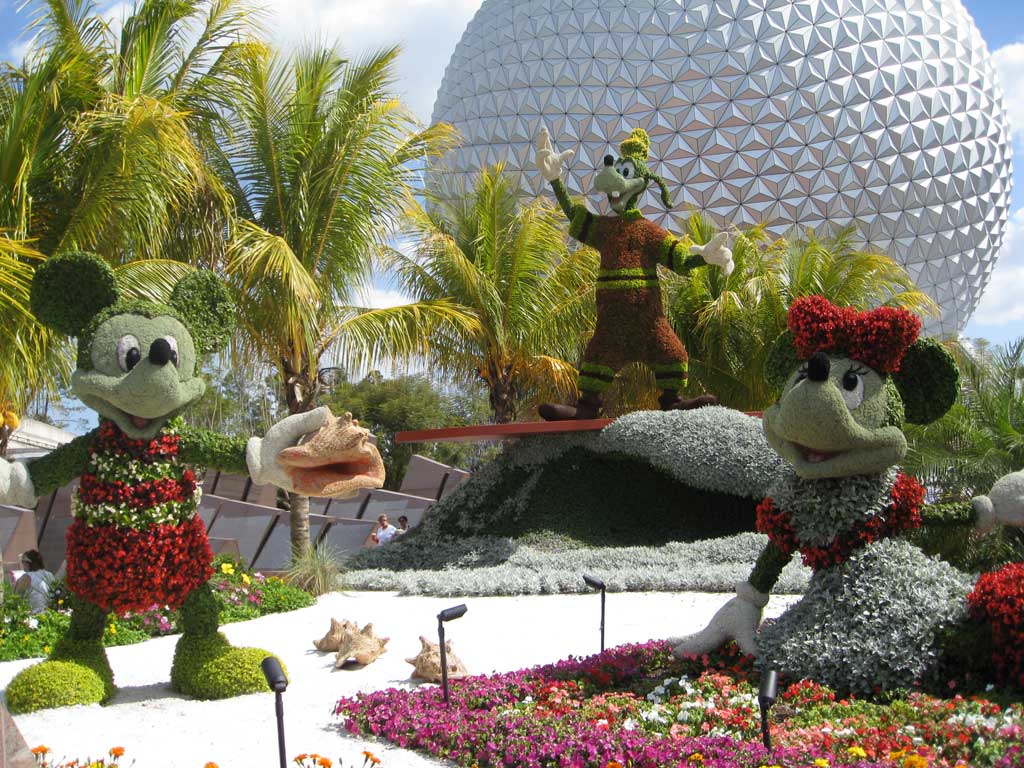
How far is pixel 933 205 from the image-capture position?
87.2 ft

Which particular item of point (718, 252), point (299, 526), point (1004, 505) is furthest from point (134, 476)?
point (718, 252)

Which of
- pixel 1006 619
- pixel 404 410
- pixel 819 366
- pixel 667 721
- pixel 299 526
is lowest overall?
pixel 404 410

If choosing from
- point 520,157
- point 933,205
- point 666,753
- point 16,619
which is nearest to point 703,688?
point 666,753

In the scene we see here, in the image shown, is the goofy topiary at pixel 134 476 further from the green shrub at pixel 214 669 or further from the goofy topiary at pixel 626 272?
the goofy topiary at pixel 626 272

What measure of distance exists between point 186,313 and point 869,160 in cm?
2300

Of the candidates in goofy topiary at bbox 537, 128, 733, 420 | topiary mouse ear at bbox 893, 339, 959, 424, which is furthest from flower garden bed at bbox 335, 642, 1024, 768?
goofy topiary at bbox 537, 128, 733, 420

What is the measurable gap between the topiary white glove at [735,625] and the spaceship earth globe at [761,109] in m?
19.3

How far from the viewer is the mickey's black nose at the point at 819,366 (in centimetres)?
544

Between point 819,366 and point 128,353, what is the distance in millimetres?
4035

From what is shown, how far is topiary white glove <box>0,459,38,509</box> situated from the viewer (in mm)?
5742

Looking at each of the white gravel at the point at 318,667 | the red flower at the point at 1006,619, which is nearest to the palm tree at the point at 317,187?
the white gravel at the point at 318,667

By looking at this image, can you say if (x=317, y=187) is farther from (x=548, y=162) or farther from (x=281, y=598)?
(x=281, y=598)

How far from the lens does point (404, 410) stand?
121ft

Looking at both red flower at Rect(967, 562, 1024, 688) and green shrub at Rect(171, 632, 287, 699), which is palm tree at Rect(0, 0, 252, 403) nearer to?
green shrub at Rect(171, 632, 287, 699)
